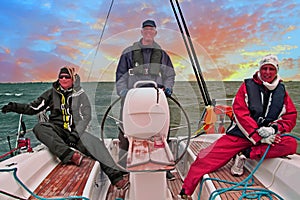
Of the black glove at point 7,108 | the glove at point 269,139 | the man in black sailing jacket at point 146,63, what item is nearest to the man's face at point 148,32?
the man in black sailing jacket at point 146,63

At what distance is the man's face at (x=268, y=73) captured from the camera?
2.19 metres

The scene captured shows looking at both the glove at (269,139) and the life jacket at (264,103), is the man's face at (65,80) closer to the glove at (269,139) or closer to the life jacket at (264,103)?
the life jacket at (264,103)

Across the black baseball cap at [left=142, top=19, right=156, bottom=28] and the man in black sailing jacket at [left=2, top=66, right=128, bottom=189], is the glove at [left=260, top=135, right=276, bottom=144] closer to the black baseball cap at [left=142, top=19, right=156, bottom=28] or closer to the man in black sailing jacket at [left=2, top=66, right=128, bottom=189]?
the man in black sailing jacket at [left=2, top=66, right=128, bottom=189]

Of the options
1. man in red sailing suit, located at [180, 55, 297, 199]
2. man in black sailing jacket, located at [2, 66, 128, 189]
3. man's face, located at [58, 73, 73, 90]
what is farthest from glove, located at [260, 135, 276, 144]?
man's face, located at [58, 73, 73, 90]

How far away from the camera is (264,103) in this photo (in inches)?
87.7

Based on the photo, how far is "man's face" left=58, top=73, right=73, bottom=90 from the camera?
2.68 m

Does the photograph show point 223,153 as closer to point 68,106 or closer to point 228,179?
point 228,179

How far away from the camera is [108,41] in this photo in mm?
2051

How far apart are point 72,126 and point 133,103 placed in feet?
3.78

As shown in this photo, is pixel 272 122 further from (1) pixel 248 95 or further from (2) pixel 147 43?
(2) pixel 147 43

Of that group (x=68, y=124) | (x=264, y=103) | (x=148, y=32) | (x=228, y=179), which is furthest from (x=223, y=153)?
(x=68, y=124)

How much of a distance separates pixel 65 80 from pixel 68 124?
407mm

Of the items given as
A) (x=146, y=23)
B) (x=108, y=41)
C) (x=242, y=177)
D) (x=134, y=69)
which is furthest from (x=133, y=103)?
(x=242, y=177)

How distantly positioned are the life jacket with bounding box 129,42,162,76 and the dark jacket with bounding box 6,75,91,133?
61 cm
